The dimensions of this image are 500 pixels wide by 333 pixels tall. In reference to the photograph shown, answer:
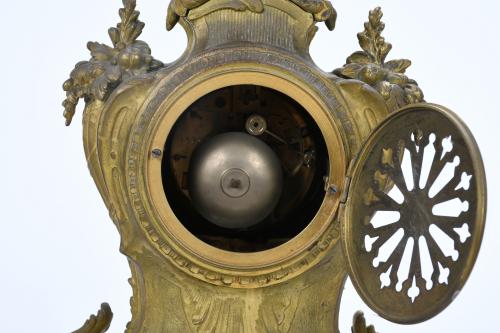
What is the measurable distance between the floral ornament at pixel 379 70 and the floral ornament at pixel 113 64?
475 mm

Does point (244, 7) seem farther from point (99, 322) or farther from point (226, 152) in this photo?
point (99, 322)

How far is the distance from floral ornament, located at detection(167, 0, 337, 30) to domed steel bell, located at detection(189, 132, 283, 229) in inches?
12.3

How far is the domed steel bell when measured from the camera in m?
2.61

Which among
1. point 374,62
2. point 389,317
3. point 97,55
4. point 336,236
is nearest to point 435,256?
point 389,317

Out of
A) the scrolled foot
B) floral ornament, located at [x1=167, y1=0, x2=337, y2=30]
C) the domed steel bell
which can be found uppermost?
floral ornament, located at [x1=167, y1=0, x2=337, y2=30]

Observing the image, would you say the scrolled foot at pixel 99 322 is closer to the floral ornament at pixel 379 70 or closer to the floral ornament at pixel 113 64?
the floral ornament at pixel 113 64

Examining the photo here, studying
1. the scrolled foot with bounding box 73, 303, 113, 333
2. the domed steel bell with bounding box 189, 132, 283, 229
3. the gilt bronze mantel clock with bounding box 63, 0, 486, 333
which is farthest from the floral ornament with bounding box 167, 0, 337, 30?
the scrolled foot with bounding box 73, 303, 113, 333

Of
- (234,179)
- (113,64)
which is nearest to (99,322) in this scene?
(234,179)

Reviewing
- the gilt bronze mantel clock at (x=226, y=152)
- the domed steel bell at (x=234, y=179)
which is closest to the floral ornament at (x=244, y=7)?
the gilt bronze mantel clock at (x=226, y=152)

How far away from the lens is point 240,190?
2607mm

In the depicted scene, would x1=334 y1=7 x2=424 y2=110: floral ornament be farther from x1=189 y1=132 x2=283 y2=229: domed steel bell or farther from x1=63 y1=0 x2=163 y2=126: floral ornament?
x1=63 y1=0 x2=163 y2=126: floral ornament

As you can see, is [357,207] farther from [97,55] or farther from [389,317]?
[97,55]

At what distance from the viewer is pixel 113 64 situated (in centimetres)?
262

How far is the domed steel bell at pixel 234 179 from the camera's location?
2611 mm
